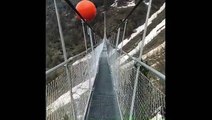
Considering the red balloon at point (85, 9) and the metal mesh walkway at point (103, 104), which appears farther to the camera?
the red balloon at point (85, 9)

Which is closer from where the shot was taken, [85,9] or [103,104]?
[103,104]

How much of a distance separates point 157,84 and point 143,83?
1.58 feet

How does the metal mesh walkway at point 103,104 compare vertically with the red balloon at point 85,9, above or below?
below

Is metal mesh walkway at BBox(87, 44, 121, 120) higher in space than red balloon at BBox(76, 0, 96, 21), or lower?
lower

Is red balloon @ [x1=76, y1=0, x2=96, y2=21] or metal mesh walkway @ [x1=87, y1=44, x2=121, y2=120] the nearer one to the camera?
metal mesh walkway @ [x1=87, y1=44, x2=121, y2=120]

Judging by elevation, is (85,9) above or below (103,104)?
→ above
